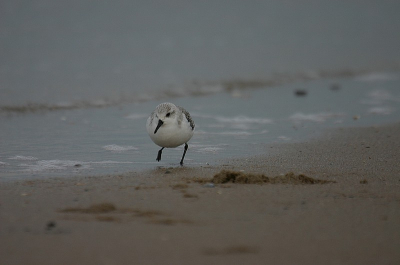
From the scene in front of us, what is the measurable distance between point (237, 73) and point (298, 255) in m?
11.5

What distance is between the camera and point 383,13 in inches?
1008

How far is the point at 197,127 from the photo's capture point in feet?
Answer: 29.2

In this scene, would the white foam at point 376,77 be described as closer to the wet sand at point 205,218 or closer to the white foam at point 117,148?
the wet sand at point 205,218

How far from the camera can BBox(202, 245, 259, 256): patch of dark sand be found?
3668mm

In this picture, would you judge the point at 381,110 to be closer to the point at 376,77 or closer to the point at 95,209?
the point at 376,77

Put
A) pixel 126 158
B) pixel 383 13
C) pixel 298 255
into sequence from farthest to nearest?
pixel 383 13 < pixel 126 158 < pixel 298 255

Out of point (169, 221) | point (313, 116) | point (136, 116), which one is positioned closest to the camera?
point (169, 221)

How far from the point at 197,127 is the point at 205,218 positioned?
464 cm

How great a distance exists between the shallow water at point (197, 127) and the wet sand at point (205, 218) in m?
0.74

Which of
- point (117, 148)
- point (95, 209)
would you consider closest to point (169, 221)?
point (95, 209)

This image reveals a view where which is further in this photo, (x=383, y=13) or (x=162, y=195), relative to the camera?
(x=383, y=13)

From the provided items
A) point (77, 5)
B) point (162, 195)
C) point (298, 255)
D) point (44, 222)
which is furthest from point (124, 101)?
point (77, 5)

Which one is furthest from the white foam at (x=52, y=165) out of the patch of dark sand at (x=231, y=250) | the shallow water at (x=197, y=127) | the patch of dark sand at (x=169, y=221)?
the patch of dark sand at (x=231, y=250)

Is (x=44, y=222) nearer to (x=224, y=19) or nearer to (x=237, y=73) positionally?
(x=237, y=73)
